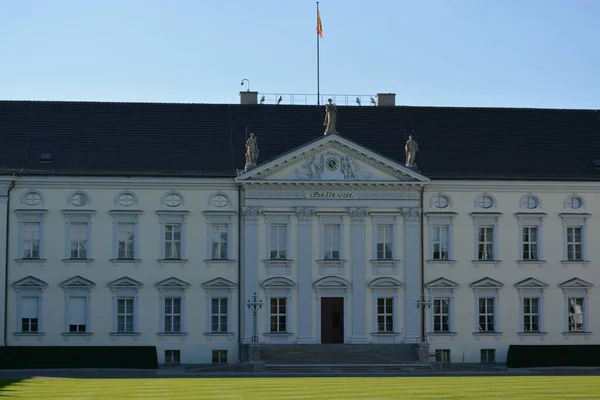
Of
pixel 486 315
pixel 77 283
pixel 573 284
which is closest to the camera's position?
pixel 77 283

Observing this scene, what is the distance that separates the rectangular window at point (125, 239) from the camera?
7300cm

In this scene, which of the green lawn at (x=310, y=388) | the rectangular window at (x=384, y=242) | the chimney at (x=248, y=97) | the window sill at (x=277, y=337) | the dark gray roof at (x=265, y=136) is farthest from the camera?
the chimney at (x=248, y=97)

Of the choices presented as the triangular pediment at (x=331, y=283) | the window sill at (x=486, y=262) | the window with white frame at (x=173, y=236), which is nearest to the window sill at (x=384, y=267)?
the triangular pediment at (x=331, y=283)

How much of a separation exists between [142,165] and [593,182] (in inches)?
982

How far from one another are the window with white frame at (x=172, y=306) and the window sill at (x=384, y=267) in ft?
33.5

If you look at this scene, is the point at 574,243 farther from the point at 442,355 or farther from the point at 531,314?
the point at 442,355

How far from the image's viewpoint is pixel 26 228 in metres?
72.4

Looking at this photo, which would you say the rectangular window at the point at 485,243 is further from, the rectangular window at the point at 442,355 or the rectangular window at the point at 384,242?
the rectangular window at the point at 442,355

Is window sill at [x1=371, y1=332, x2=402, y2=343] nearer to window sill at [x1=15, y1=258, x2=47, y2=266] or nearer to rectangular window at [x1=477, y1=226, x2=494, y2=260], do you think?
rectangular window at [x1=477, y1=226, x2=494, y2=260]

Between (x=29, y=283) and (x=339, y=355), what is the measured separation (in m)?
17.0

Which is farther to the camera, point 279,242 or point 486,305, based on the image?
point 486,305

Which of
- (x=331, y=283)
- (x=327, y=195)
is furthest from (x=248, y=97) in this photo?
(x=331, y=283)

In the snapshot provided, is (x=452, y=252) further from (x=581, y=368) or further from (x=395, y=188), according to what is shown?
(x=581, y=368)

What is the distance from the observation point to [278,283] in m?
73.2
